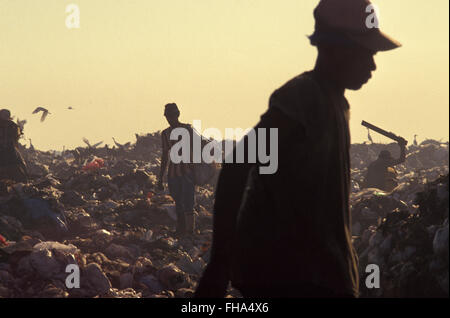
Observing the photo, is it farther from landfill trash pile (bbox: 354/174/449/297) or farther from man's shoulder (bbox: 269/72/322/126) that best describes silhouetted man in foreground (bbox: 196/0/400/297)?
landfill trash pile (bbox: 354/174/449/297)

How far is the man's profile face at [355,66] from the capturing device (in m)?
2.80

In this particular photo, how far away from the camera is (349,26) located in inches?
111

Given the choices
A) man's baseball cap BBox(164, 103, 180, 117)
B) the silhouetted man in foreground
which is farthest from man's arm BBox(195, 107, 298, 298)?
man's baseball cap BBox(164, 103, 180, 117)

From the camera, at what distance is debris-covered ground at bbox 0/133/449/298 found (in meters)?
6.55

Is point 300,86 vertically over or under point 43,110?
under

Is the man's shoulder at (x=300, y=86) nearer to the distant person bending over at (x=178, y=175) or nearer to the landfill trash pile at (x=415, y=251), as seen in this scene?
the landfill trash pile at (x=415, y=251)

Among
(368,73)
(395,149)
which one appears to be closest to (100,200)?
(368,73)

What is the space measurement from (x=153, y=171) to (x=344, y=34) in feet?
57.4

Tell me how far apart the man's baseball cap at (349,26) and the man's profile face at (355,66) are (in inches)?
1.2

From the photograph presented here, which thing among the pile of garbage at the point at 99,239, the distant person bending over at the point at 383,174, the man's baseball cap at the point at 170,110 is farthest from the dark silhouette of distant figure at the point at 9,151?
the distant person bending over at the point at 383,174

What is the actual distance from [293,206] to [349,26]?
736 mm

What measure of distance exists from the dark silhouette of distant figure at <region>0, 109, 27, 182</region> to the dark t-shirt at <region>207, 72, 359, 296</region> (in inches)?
501

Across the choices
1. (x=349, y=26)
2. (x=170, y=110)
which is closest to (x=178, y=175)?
(x=170, y=110)

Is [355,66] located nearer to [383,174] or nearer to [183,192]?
[183,192]
